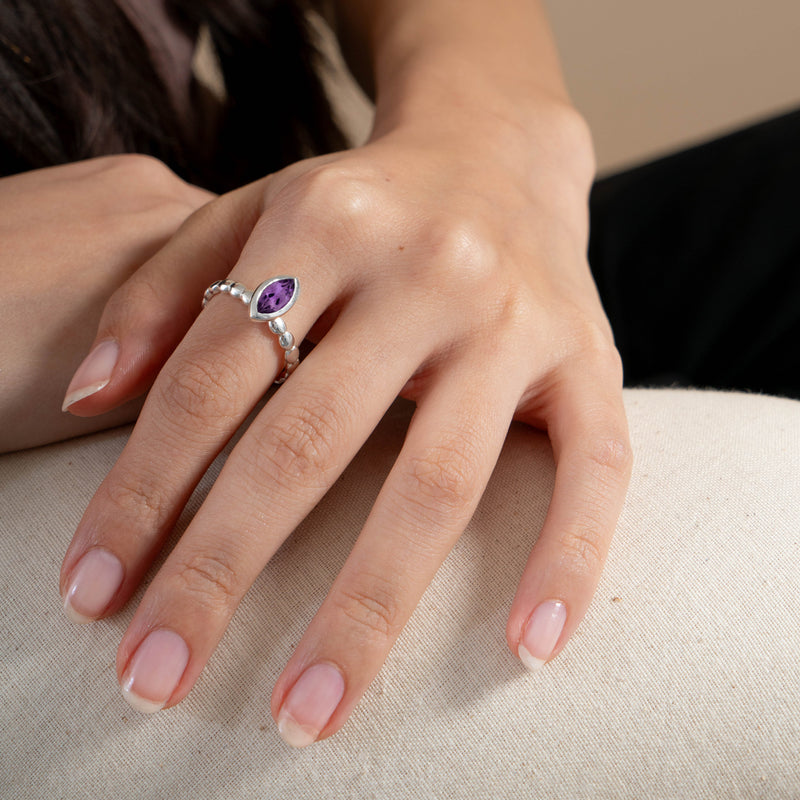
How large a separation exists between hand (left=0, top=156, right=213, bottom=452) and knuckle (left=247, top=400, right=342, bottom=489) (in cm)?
17

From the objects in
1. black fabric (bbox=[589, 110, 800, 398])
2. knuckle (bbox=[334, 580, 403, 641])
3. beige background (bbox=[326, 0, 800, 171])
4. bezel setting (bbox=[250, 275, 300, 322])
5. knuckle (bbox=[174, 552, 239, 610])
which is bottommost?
beige background (bbox=[326, 0, 800, 171])

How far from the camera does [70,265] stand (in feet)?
1.65

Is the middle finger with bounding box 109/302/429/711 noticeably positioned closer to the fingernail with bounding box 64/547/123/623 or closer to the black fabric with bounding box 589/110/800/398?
the fingernail with bounding box 64/547/123/623

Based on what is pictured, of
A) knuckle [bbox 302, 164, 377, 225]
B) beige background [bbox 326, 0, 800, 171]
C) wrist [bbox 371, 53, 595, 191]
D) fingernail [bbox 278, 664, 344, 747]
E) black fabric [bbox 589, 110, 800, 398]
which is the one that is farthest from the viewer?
beige background [bbox 326, 0, 800, 171]

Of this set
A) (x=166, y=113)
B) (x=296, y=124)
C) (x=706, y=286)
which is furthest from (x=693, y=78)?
(x=166, y=113)

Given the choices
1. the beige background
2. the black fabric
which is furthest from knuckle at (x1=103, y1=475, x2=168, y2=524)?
the beige background

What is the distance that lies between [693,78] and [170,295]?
6.73 ft

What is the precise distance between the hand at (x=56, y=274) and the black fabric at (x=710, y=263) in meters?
0.67

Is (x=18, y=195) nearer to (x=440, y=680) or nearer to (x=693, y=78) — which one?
(x=440, y=680)

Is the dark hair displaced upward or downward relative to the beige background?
upward

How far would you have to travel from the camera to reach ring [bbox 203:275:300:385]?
0.42m

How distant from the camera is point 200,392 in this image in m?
0.42

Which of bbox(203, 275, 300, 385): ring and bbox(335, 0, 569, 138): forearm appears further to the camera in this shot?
bbox(335, 0, 569, 138): forearm

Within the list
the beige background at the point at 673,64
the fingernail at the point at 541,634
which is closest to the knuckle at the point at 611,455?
the fingernail at the point at 541,634
